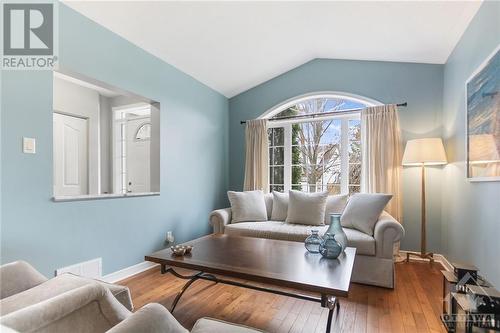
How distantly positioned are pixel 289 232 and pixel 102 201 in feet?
6.40

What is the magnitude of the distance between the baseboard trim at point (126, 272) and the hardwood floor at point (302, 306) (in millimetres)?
81

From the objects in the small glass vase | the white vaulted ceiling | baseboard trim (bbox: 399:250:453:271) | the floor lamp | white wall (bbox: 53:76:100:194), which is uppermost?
the white vaulted ceiling

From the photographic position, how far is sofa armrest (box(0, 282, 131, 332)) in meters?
0.72

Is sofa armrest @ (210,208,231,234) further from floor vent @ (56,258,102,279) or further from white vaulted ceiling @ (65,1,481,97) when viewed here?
white vaulted ceiling @ (65,1,481,97)

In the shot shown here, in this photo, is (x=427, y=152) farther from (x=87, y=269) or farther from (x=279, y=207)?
(x=87, y=269)

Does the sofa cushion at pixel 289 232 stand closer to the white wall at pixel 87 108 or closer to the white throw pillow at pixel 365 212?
the white throw pillow at pixel 365 212

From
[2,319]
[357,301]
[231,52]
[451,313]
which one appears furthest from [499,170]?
[231,52]

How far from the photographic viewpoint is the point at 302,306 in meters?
2.08

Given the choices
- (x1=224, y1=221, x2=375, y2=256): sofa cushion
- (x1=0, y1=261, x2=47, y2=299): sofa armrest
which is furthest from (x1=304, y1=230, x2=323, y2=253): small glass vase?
(x1=0, y1=261, x2=47, y2=299): sofa armrest

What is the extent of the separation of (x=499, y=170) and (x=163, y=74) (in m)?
3.31

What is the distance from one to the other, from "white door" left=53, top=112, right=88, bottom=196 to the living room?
24 millimetres

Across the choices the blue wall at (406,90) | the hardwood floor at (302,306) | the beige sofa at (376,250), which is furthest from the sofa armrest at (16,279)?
the blue wall at (406,90)

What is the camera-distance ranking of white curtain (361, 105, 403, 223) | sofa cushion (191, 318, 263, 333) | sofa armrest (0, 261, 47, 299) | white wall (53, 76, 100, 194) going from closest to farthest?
sofa cushion (191, 318, 263, 333)
sofa armrest (0, 261, 47, 299)
white curtain (361, 105, 403, 223)
white wall (53, 76, 100, 194)

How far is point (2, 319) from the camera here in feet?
2.24
